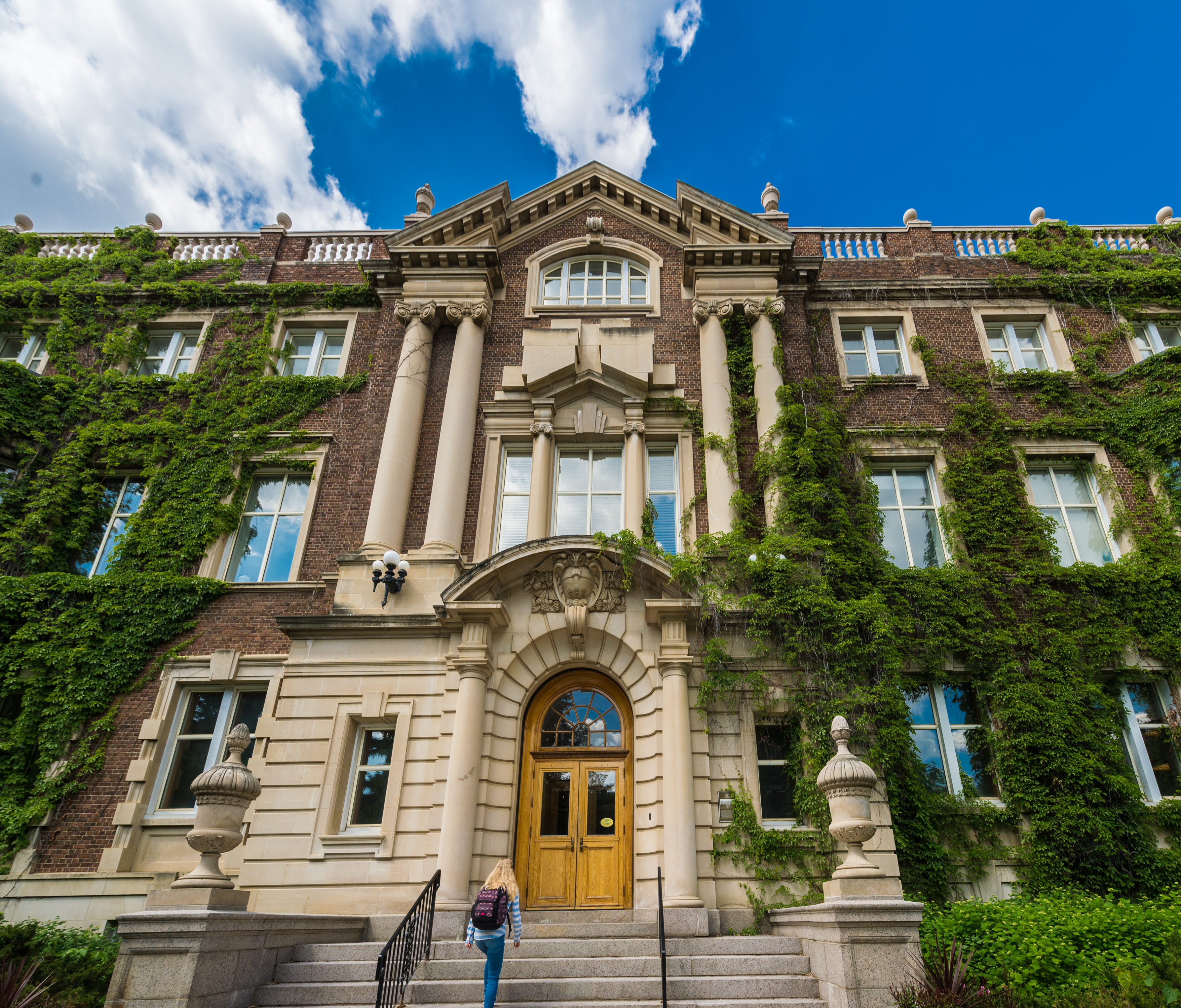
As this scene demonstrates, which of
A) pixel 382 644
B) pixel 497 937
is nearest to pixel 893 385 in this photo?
pixel 382 644

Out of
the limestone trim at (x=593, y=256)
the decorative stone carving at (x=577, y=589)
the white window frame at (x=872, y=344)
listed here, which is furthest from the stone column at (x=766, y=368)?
the decorative stone carving at (x=577, y=589)

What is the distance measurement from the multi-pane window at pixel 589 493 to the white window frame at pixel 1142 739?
942 cm

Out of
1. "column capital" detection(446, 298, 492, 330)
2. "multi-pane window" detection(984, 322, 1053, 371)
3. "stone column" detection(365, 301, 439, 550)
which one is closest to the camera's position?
"stone column" detection(365, 301, 439, 550)

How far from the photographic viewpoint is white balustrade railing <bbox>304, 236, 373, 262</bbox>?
58.2 feet

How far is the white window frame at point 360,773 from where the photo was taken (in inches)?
434

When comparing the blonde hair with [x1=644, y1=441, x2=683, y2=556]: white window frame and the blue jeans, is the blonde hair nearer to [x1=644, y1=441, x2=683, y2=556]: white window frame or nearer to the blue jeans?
the blue jeans

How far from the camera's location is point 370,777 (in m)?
11.5

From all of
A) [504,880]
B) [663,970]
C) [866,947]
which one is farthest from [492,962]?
[866,947]

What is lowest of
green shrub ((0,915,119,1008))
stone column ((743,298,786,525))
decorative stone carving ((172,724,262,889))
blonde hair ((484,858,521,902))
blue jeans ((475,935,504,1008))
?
green shrub ((0,915,119,1008))

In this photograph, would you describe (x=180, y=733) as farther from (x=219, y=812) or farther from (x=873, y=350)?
(x=873, y=350)

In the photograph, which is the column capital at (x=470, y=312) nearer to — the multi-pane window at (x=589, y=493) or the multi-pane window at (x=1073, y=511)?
the multi-pane window at (x=589, y=493)

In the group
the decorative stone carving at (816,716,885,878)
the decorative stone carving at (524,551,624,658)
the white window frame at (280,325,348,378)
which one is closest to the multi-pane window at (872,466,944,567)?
the decorative stone carving at (524,551,624,658)

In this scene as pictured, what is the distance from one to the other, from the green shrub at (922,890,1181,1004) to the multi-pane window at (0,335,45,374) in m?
20.7

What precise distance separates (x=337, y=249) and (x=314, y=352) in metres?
3.06
